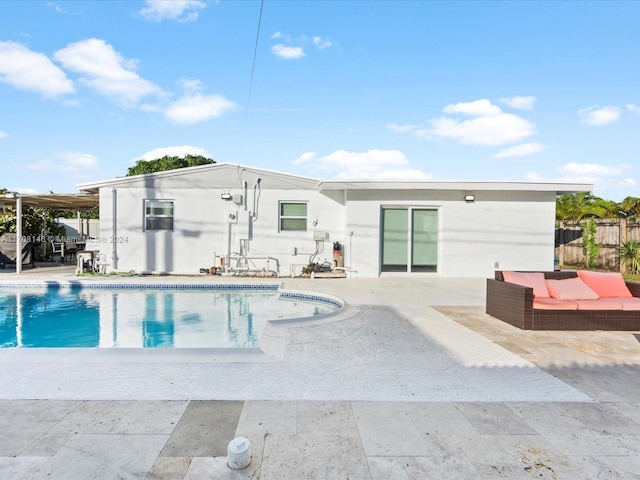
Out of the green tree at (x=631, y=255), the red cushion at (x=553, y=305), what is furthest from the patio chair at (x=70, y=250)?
the green tree at (x=631, y=255)

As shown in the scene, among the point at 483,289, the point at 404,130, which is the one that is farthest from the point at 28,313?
the point at 404,130

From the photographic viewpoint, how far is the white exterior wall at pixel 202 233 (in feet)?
37.3

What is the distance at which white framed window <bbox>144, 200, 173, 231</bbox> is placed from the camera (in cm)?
1143

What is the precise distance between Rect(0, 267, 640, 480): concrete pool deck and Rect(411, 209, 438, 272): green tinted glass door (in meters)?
6.66

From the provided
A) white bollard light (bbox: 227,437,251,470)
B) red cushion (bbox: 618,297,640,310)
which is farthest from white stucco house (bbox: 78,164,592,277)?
white bollard light (bbox: 227,437,251,470)

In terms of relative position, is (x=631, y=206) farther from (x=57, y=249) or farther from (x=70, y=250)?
(x=57, y=249)

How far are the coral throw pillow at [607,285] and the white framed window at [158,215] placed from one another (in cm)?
1047

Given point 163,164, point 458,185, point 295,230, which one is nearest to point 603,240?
point 458,185

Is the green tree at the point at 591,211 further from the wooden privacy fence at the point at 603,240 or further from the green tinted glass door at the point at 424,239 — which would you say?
the green tinted glass door at the point at 424,239

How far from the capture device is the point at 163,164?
99.2 ft

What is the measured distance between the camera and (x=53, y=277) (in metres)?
10.3

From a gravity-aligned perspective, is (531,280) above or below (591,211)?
below

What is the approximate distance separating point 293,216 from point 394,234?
313 centimetres

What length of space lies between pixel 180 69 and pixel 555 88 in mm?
11910
